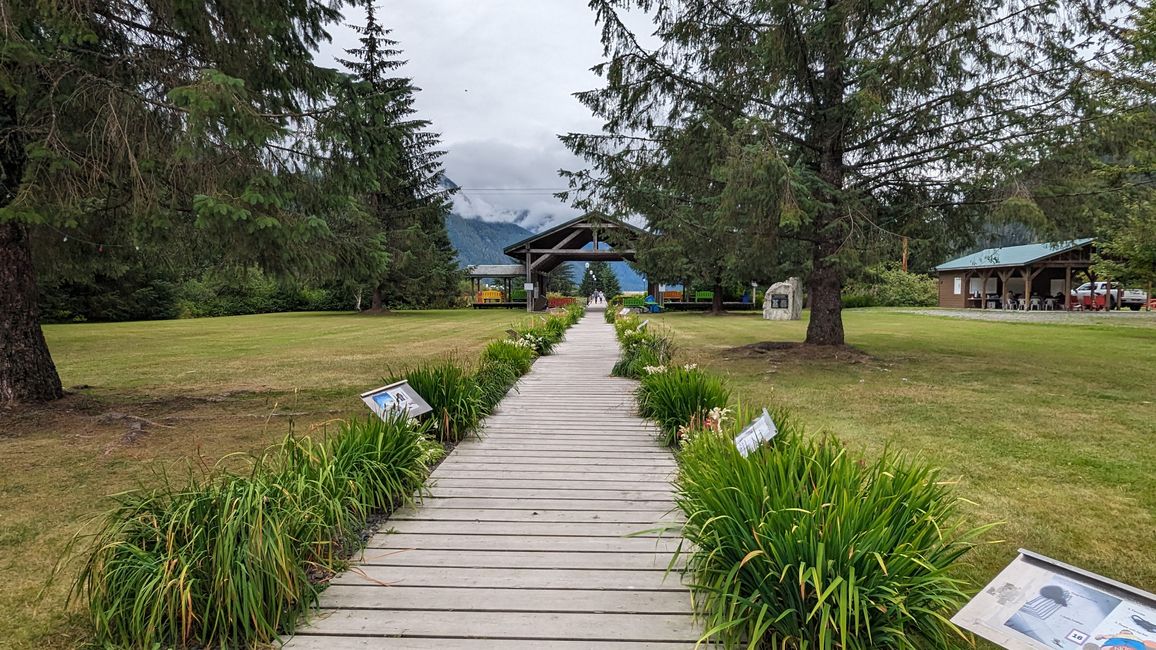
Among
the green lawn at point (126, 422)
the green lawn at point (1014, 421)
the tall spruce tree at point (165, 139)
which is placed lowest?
the green lawn at point (1014, 421)

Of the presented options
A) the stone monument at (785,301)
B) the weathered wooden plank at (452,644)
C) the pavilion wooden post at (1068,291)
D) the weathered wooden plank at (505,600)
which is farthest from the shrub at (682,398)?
the pavilion wooden post at (1068,291)

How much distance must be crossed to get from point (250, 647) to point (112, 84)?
5242 millimetres

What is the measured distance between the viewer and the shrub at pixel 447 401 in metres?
5.09

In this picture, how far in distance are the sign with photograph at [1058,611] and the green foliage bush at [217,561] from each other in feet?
7.93

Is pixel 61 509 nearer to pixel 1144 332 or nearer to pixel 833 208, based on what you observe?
pixel 833 208

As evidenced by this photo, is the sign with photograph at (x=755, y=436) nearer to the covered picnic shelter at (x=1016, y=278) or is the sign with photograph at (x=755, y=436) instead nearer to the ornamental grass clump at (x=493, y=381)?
the ornamental grass clump at (x=493, y=381)

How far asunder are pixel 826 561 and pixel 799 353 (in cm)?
947

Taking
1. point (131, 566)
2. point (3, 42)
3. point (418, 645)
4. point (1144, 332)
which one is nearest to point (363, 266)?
point (3, 42)

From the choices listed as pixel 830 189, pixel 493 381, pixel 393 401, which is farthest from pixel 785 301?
pixel 393 401

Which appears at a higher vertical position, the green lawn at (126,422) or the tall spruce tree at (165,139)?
the tall spruce tree at (165,139)

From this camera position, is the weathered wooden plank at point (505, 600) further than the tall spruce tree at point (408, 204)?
No

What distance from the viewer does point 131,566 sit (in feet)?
7.48

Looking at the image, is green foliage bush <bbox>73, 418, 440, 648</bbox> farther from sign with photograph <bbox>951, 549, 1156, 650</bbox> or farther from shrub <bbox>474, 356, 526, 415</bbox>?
shrub <bbox>474, 356, 526, 415</bbox>

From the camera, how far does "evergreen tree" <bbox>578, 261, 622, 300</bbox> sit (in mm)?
68875
